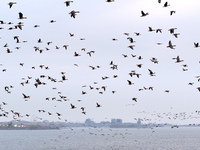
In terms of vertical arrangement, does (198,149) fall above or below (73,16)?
below

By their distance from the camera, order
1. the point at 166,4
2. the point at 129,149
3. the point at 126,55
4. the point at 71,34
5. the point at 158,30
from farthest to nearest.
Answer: the point at 129,149 → the point at 126,55 → the point at 71,34 → the point at 158,30 → the point at 166,4

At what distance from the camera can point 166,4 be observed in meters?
33.5

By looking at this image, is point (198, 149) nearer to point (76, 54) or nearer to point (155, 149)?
point (155, 149)

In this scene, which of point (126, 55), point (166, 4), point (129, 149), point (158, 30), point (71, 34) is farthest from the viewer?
point (129, 149)

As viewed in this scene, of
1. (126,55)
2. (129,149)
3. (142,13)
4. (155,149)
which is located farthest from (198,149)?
(142,13)

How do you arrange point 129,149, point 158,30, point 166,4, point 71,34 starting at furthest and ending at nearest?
1. point 129,149
2. point 71,34
3. point 158,30
4. point 166,4

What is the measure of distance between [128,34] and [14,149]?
108 m

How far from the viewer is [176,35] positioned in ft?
125

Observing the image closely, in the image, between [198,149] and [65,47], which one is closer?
[65,47]

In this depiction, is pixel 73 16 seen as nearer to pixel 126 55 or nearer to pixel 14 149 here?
pixel 126 55

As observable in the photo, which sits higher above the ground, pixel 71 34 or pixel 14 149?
pixel 71 34

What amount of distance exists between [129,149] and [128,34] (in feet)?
316

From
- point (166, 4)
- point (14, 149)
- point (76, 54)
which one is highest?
point (166, 4)

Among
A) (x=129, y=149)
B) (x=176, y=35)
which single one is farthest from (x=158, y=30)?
(x=129, y=149)
